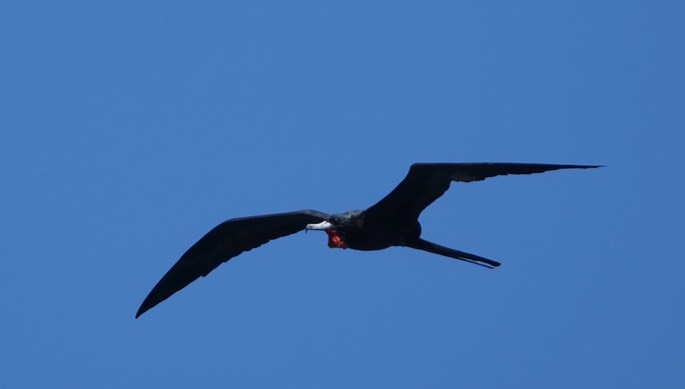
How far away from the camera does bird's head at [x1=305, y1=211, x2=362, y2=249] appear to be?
10.2 meters

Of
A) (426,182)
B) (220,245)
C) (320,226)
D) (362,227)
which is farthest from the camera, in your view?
(220,245)

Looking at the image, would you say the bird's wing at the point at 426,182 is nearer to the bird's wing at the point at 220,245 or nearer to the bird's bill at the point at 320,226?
the bird's bill at the point at 320,226

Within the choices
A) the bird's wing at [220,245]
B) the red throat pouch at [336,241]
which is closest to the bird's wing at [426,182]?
the red throat pouch at [336,241]

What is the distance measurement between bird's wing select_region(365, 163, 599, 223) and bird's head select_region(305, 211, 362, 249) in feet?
0.29

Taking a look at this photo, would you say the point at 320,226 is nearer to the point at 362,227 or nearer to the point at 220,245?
the point at 362,227

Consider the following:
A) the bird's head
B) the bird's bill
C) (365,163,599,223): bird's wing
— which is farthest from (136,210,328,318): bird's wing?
(365,163,599,223): bird's wing

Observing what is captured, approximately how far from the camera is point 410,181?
987cm

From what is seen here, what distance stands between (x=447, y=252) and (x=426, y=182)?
28.6 inches

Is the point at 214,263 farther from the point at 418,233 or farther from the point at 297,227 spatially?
the point at 418,233

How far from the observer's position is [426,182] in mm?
9898

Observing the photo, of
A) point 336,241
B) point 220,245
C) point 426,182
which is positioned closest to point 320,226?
point 336,241

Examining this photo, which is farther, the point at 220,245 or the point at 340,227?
the point at 220,245

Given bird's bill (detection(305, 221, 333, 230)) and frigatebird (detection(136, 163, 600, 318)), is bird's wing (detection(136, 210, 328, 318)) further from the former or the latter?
bird's bill (detection(305, 221, 333, 230))

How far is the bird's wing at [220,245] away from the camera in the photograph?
1114 centimetres
